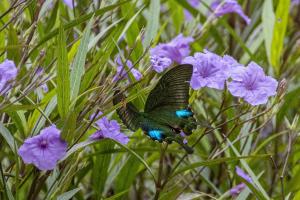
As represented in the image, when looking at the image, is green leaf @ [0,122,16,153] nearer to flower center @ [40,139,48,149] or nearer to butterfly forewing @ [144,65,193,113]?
flower center @ [40,139,48,149]

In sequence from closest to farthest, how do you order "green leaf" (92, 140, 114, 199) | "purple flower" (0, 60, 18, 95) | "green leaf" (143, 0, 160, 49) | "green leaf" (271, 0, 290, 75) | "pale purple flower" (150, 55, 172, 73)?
"purple flower" (0, 60, 18, 95) < "pale purple flower" (150, 55, 172, 73) < "green leaf" (92, 140, 114, 199) < "green leaf" (143, 0, 160, 49) < "green leaf" (271, 0, 290, 75)

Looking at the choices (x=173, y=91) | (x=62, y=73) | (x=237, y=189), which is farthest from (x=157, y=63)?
(x=237, y=189)

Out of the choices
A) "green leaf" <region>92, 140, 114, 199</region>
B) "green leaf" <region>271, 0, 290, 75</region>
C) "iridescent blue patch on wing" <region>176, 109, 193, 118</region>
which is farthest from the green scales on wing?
"green leaf" <region>271, 0, 290, 75</region>

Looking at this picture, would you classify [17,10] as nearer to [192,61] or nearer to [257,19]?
[192,61]

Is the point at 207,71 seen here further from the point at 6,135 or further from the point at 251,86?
the point at 6,135

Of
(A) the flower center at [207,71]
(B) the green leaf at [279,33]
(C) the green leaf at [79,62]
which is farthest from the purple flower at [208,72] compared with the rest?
(B) the green leaf at [279,33]

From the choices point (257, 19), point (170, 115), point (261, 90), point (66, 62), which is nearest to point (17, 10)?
point (66, 62)
